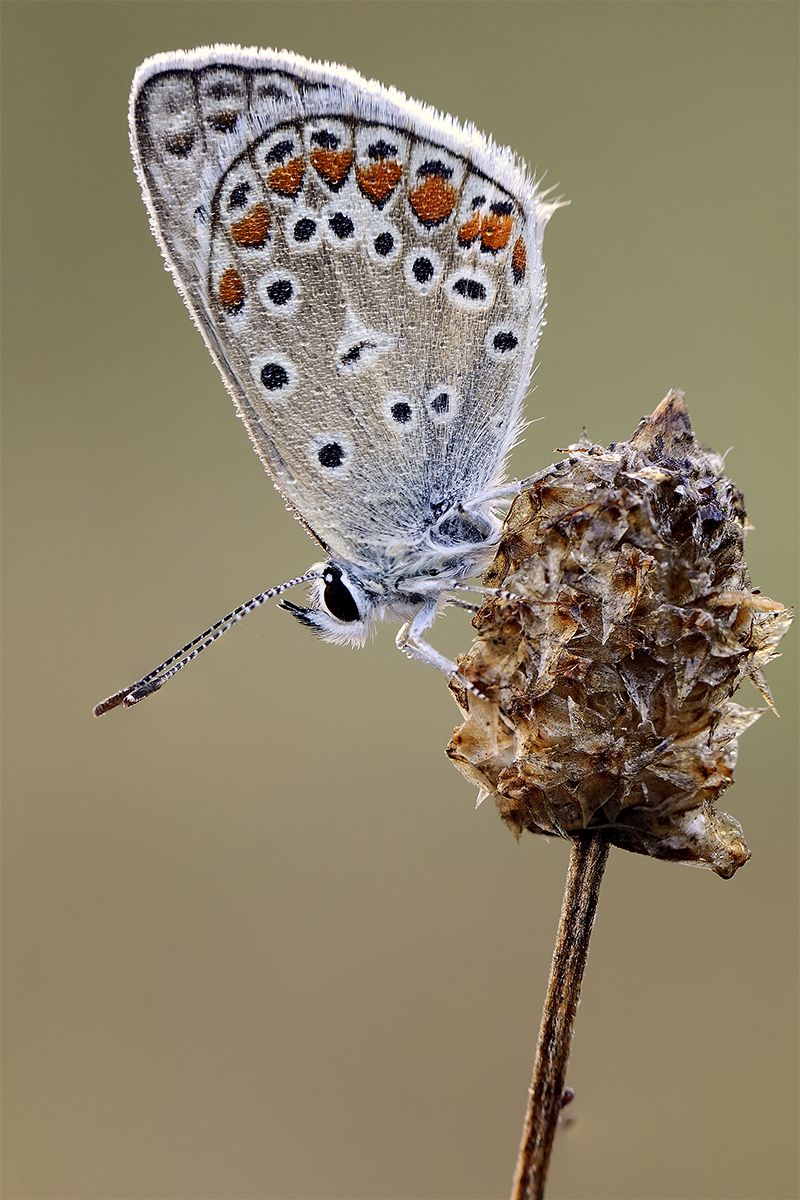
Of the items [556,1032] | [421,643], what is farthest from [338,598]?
[556,1032]

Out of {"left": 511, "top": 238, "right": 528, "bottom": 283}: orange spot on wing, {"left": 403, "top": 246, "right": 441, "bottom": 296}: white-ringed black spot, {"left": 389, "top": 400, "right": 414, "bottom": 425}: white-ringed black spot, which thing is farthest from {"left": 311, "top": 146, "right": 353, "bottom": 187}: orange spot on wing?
{"left": 389, "top": 400, "right": 414, "bottom": 425}: white-ringed black spot

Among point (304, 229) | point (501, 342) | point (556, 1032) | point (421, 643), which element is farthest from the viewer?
point (501, 342)

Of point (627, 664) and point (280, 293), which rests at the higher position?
point (280, 293)

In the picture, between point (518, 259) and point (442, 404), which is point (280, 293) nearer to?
point (442, 404)

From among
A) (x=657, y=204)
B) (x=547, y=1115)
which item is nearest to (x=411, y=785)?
(x=657, y=204)

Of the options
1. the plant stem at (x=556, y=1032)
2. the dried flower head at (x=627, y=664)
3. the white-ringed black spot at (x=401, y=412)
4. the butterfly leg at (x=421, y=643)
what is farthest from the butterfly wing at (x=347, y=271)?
the plant stem at (x=556, y=1032)
